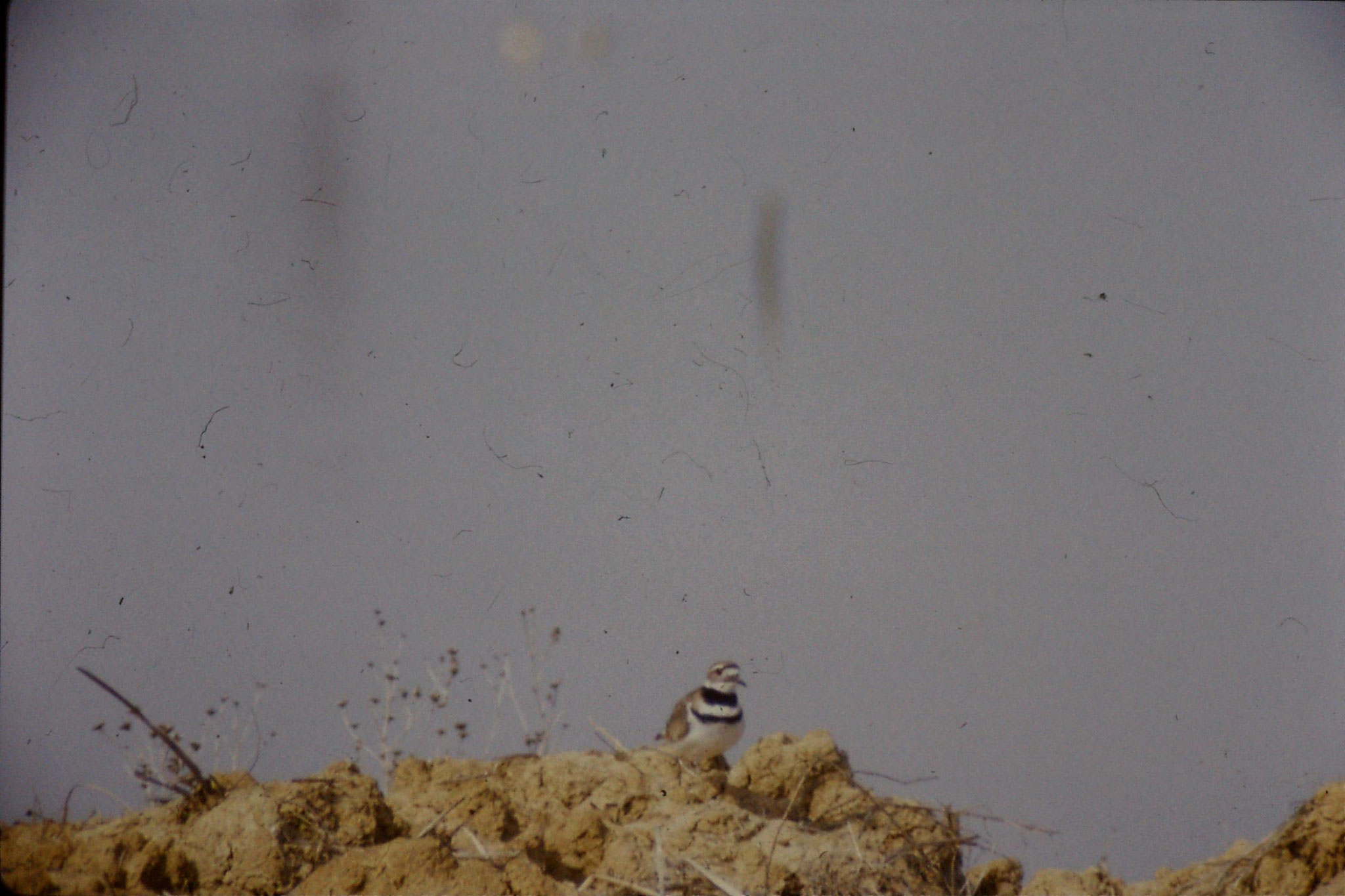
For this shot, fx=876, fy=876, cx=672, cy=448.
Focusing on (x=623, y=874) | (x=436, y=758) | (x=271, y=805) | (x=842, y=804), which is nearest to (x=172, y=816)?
(x=271, y=805)

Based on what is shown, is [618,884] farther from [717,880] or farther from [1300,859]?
[1300,859]

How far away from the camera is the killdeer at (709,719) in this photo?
555 centimetres

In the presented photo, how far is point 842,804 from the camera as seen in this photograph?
506cm

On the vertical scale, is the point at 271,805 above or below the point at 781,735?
above

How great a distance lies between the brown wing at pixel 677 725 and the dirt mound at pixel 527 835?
0.34 metres

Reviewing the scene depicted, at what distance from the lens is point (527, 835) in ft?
14.0

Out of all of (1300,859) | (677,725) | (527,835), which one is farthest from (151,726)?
(1300,859)

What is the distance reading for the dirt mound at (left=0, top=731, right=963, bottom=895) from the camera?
11.2 feet

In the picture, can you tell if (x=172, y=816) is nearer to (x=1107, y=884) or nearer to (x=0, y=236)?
(x=0, y=236)

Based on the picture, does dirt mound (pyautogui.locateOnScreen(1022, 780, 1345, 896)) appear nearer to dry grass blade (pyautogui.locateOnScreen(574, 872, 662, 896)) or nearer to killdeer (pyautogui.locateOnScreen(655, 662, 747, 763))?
killdeer (pyautogui.locateOnScreen(655, 662, 747, 763))

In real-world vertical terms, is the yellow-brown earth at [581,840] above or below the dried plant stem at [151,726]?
below

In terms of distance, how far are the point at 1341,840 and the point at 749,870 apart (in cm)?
263

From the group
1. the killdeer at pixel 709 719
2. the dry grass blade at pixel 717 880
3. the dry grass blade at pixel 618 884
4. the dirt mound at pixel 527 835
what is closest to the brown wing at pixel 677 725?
the killdeer at pixel 709 719

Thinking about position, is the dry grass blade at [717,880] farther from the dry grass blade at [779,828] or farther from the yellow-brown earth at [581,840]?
the dry grass blade at [779,828]
